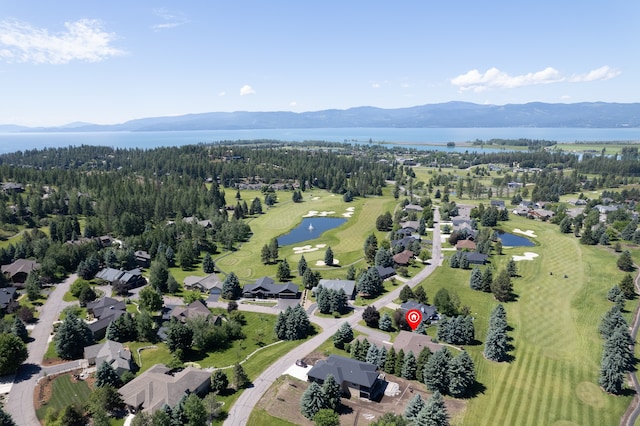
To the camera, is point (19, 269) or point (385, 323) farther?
point (19, 269)

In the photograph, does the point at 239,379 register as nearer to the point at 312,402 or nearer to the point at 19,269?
the point at 312,402

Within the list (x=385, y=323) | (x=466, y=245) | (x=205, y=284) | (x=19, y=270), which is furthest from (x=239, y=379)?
(x=466, y=245)

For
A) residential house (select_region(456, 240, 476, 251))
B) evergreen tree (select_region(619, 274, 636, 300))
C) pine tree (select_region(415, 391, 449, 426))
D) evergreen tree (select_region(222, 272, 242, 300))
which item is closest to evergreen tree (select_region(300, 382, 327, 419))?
pine tree (select_region(415, 391, 449, 426))

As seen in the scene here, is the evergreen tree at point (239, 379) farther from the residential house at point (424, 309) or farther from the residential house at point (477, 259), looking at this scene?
the residential house at point (477, 259)

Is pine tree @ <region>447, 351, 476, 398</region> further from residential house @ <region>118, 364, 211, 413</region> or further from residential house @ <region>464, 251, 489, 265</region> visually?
residential house @ <region>464, 251, 489, 265</region>

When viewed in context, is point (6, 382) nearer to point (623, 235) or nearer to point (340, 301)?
point (340, 301)

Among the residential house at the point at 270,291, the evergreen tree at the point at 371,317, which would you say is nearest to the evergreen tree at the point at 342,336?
the evergreen tree at the point at 371,317
